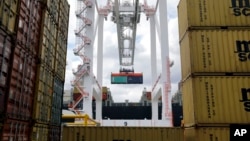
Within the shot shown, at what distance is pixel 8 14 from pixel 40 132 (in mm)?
5309

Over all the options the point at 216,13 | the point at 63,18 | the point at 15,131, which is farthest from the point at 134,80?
the point at 15,131

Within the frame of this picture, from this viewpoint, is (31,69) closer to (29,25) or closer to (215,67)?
(29,25)

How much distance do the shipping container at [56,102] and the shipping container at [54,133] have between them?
0.83 feet

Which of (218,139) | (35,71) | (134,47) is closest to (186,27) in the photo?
(218,139)

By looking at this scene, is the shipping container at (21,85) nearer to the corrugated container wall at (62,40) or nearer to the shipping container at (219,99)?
the corrugated container wall at (62,40)

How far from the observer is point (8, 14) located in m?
8.06

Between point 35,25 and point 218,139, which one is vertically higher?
point 35,25

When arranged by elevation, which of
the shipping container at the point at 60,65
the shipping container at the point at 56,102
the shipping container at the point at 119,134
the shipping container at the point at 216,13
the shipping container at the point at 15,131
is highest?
the shipping container at the point at 216,13

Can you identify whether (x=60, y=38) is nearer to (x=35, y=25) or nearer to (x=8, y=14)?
(x=35, y=25)

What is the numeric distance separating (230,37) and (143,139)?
7.15 metres

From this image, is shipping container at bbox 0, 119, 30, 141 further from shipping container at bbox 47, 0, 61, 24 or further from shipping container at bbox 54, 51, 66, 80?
shipping container at bbox 47, 0, 61, 24

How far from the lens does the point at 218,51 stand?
1279cm

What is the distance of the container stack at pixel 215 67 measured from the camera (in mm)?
11867

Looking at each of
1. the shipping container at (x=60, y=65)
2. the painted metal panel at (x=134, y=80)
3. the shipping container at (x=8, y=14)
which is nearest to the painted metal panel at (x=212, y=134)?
the shipping container at (x=60, y=65)
